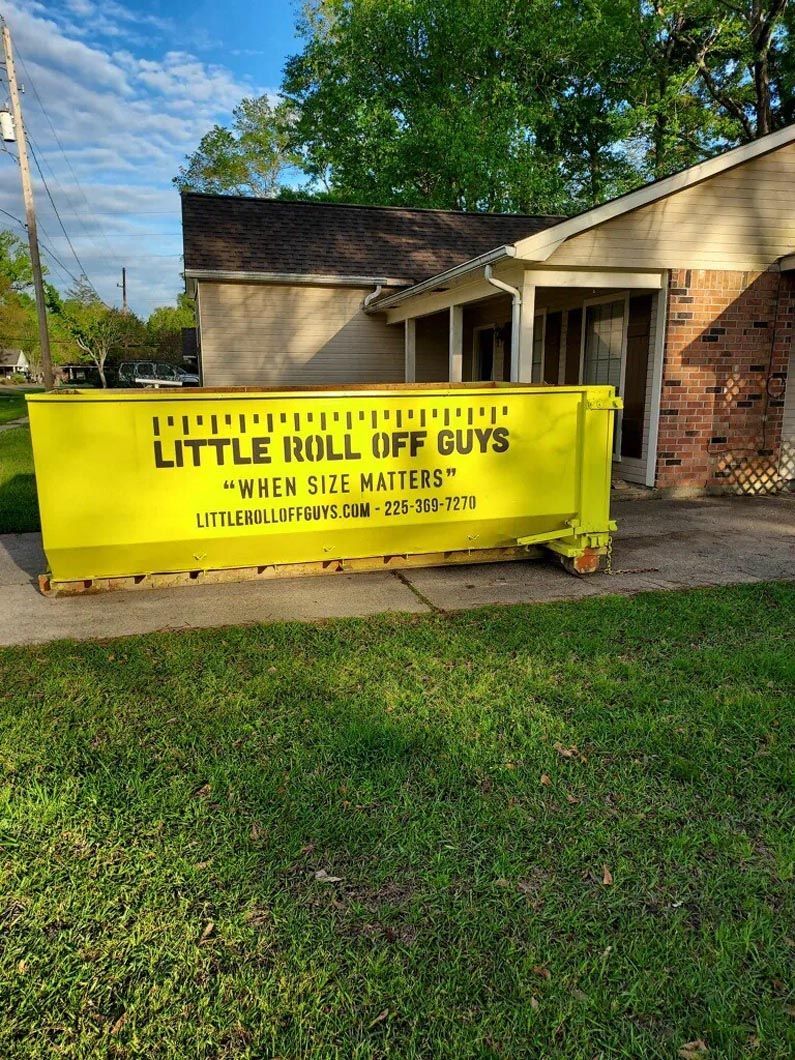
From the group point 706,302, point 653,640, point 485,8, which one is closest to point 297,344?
point 706,302

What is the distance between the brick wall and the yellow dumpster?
13.4 ft

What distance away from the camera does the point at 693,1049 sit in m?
1.97

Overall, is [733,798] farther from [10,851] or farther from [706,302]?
[706,302]

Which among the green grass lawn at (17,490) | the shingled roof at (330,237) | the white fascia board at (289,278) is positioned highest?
the shingled roof at (330,237)

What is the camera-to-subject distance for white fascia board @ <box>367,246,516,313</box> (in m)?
8.54

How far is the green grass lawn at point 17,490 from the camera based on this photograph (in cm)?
850

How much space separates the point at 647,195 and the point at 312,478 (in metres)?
6.06

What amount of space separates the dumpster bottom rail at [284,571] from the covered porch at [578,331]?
315 cm

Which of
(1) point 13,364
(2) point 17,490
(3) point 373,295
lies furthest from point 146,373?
(1) point 13,364

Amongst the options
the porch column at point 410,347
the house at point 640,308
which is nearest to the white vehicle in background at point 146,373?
the house at point 640,308

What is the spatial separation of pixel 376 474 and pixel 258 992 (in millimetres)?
4301

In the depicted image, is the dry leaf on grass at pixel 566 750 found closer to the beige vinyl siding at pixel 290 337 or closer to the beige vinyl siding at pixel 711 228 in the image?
the beige vinyl siding at pixel 711 228

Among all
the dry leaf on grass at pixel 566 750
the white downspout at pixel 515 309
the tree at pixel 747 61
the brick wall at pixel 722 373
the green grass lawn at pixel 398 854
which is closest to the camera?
the green grass lawn at pixel 398 854

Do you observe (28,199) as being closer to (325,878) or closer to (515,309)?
(515,309)
